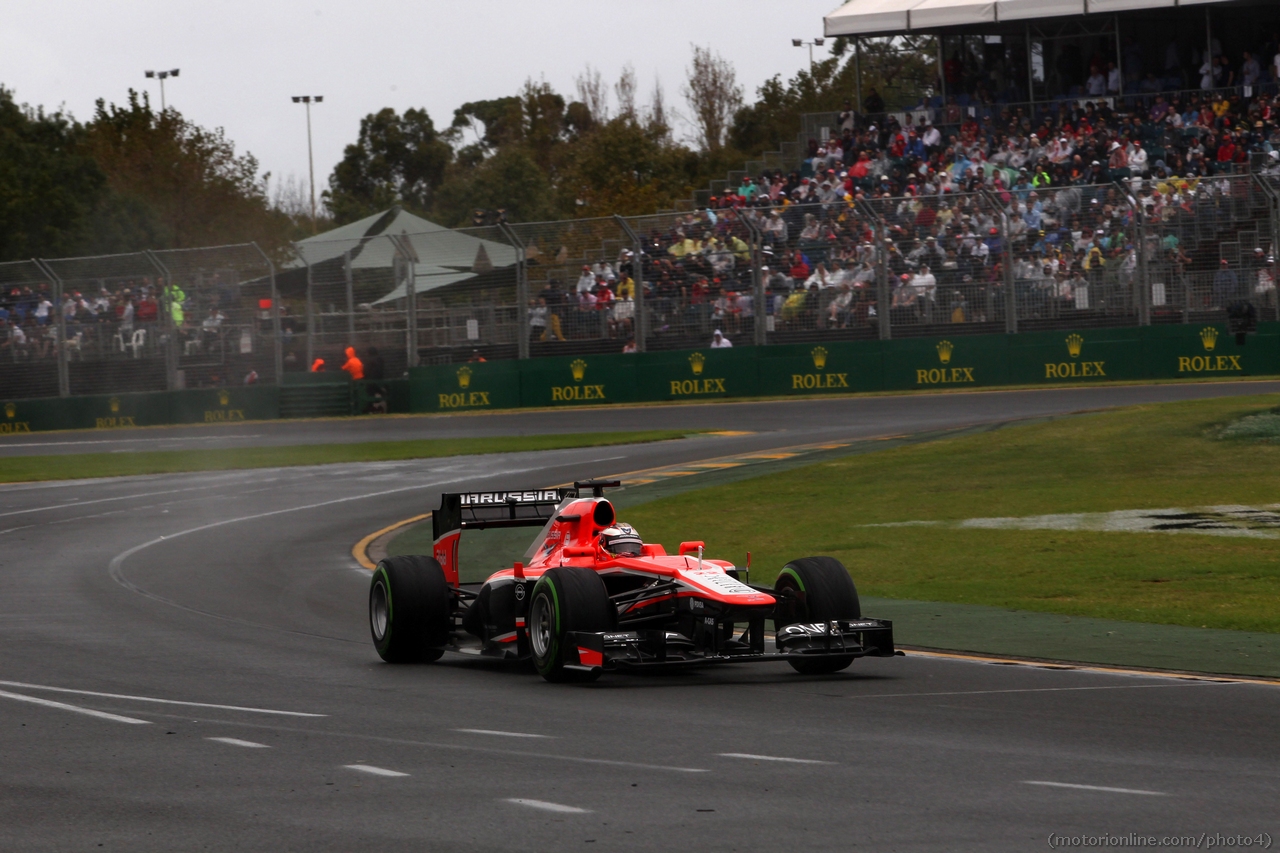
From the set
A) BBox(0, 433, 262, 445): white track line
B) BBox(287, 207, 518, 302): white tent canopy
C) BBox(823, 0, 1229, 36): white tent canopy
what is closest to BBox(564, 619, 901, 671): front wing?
BBox(0, 433, 262, 445): white track line

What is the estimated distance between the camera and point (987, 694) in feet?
31.6

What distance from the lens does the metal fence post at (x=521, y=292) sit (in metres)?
40.2

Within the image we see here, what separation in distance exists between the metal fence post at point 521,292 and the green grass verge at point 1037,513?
53.9ft

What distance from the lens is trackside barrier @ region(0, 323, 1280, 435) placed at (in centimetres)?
3578

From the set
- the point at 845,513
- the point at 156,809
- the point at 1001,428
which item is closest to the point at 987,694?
the point at 156,809

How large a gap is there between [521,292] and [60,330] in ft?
42.5

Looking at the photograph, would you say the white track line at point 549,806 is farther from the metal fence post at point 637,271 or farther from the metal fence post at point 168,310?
the metal fence post at point 168,310

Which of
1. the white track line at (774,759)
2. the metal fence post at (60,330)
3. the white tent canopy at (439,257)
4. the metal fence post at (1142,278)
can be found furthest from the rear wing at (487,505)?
the metal fence post at (60,330)

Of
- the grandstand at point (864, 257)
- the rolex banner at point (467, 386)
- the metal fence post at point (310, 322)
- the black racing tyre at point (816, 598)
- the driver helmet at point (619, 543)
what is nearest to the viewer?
the black racing tyre at point (816, 598)

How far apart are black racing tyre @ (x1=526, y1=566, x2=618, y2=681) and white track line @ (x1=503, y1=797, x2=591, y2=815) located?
314cm

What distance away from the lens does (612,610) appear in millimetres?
10367

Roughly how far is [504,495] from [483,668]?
1.48 m

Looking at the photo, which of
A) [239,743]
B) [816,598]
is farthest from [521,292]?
[239,743]

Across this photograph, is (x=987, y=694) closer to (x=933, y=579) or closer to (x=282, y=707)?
(x=282, y=707)
